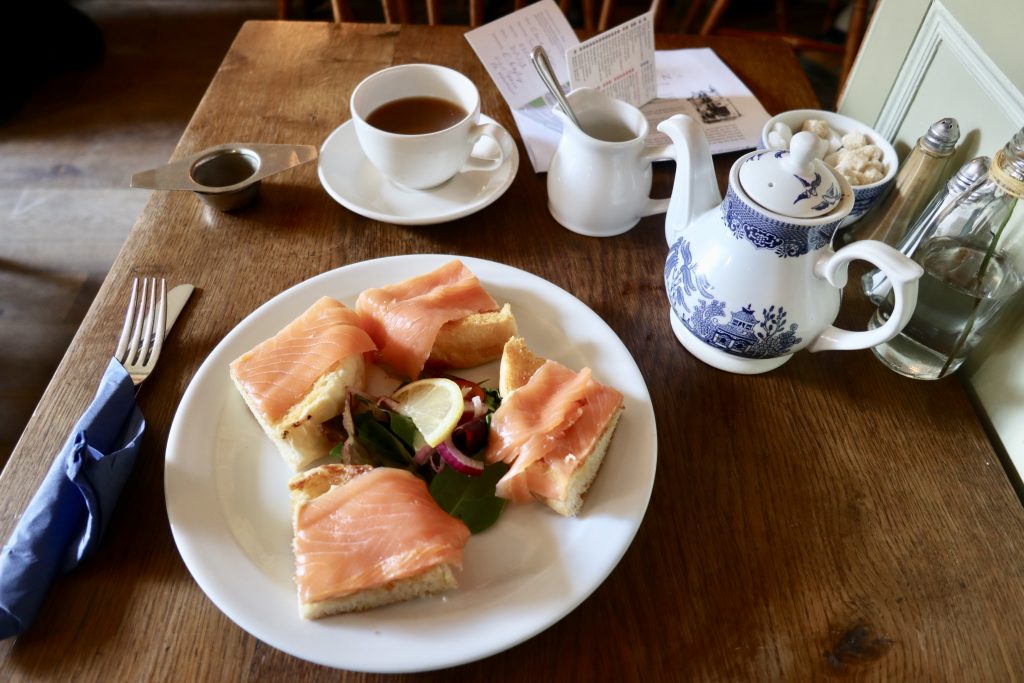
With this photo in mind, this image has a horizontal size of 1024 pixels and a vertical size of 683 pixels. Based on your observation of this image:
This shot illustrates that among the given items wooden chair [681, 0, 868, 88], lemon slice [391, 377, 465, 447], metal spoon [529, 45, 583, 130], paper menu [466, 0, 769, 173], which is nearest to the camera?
lemon slice [391, 377, 465, 447]

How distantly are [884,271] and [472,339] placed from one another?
1.61 feet

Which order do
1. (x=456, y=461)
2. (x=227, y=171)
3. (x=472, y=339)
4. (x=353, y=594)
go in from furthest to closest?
(x=227, y=171)
(x=472, y=339)
(x=456, y=461)
(x=353, y=594)

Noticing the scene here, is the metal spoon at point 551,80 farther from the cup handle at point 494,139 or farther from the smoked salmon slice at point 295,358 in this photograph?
the smoked salmon slice at point 295,358

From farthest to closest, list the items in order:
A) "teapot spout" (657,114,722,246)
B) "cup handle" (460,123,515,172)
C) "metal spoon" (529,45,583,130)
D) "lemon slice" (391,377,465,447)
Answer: "cup handle" (460,123,515,172), "metal spoon" (529,45,583,130), "teapot spout" (657,114,722,246), "lemon slice" (391,377,465,447)

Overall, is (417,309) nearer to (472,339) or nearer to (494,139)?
(472,339)

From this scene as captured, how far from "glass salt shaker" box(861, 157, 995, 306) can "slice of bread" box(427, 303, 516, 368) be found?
542 millimetres

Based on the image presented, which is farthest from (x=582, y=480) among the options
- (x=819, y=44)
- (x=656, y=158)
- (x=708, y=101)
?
(x=819, y=44)

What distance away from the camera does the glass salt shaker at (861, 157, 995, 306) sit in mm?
814

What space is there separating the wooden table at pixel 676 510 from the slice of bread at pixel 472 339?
19 cm

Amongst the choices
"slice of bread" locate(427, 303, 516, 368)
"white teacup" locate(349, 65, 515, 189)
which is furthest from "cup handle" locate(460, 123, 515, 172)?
"slice of bread" locate(427, 303, 516, 368)

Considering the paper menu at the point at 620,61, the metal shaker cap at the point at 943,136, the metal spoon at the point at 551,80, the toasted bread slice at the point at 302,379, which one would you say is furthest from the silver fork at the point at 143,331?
the metal shaker cap at the point at 943,136

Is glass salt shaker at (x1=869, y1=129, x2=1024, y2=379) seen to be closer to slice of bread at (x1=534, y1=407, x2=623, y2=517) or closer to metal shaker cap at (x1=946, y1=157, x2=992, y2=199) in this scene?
metal shaker cap at (x1=946, y1=157, x2=992, y2=199)

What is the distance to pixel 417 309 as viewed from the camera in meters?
0.84

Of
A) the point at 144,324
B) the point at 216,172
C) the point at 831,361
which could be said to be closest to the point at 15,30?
the point at 216,172
